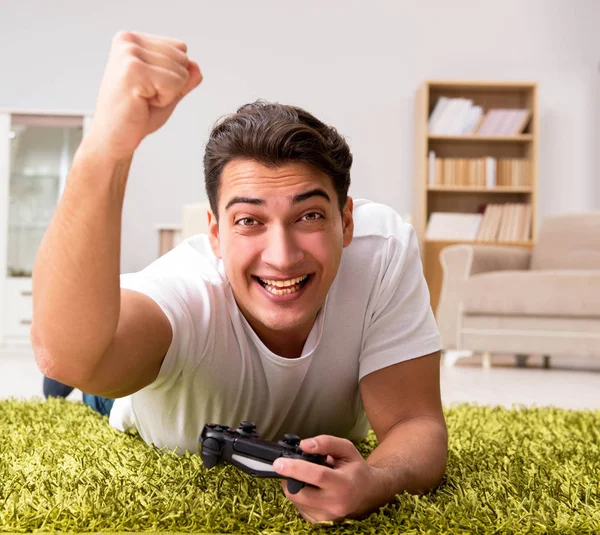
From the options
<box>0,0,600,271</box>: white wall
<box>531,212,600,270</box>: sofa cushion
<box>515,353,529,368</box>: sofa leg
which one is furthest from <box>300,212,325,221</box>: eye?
<box>0,0,600,271</box>: white wall

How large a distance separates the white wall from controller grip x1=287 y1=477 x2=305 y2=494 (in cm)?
474

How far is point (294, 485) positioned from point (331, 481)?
0.14ft

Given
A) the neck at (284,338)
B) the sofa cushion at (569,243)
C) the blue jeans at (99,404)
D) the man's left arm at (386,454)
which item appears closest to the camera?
the man's left arm at (386,454)

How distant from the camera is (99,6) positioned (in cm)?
560

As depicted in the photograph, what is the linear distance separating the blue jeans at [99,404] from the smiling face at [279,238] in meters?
0.87

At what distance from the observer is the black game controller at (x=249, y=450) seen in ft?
3.02

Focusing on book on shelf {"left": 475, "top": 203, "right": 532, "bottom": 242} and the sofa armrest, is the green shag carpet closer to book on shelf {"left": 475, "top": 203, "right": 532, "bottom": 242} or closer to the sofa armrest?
the sofa armrest

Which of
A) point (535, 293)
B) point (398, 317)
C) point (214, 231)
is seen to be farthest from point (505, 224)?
point (214, 231)

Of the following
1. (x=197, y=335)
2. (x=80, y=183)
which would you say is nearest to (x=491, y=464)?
(x=197, y=335)

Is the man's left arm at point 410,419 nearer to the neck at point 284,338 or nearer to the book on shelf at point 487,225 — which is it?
the neck at point 284,338

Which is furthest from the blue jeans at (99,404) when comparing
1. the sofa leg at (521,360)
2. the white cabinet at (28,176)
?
the white cabinet at (28,176)

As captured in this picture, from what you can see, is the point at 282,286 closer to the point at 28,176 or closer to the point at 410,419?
the point at 410,419

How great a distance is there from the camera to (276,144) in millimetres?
1112

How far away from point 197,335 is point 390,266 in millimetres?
354
